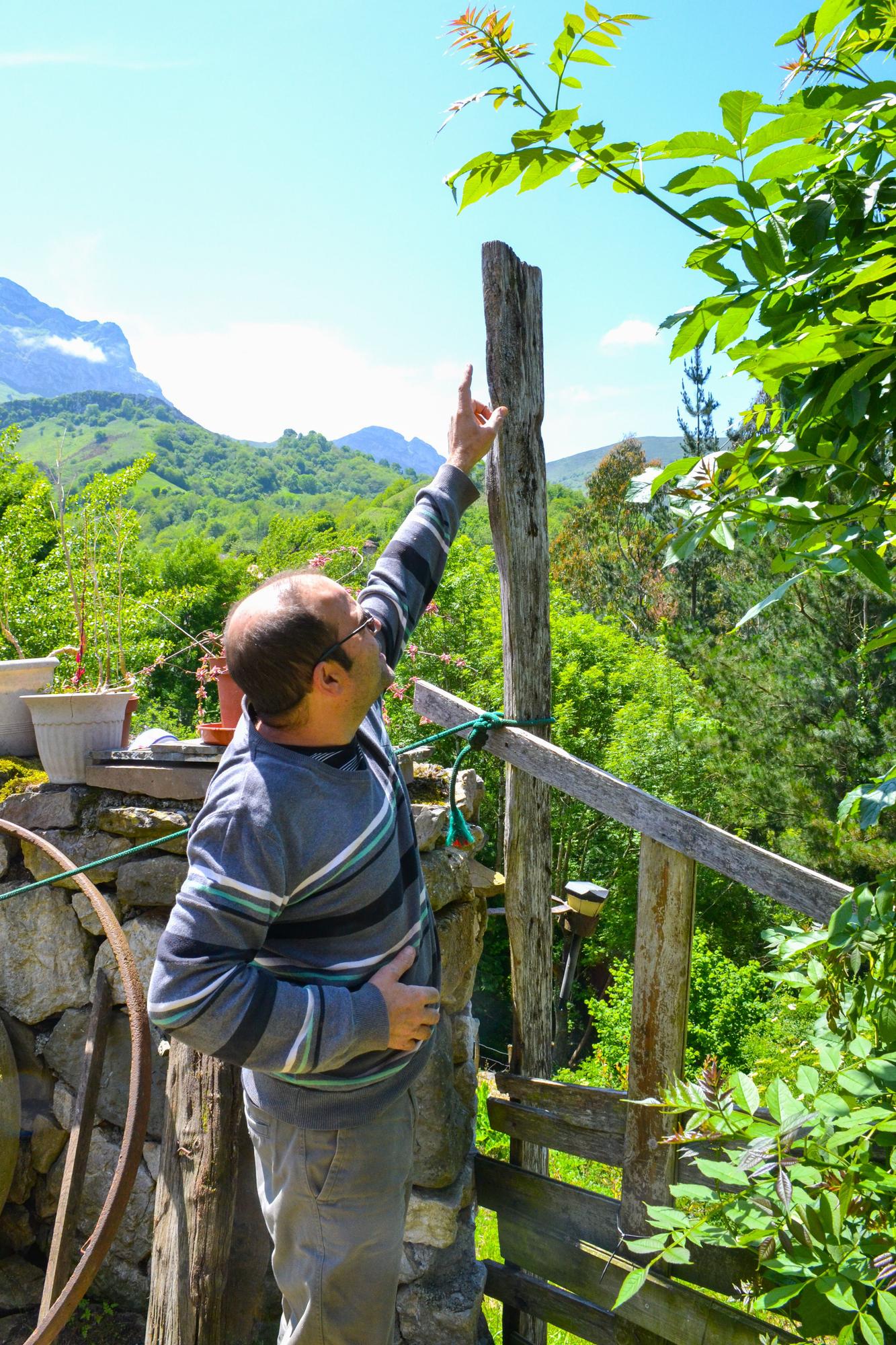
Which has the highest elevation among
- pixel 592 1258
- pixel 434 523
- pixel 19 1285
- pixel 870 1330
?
pixel 434 523

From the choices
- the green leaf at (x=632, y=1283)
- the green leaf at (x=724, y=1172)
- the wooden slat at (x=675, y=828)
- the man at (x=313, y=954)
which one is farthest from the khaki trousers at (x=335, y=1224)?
the wooden slat at (x=675, y=828)

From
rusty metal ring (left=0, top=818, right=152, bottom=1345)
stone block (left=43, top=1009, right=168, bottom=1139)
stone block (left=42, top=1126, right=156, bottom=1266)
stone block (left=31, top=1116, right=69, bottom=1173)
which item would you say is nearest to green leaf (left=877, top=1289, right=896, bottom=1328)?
rusty metal ring (left=0, top=818, right=152, bottom=1345)

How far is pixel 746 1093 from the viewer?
59.2 inches

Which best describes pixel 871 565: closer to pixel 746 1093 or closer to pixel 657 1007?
pixel 746 1093

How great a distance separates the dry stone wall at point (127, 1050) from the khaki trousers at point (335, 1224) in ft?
3.06

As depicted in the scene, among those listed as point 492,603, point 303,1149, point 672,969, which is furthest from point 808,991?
point 492,603

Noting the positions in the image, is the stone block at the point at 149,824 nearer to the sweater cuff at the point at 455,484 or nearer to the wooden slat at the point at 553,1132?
the wooden slat at the point at 553,1132

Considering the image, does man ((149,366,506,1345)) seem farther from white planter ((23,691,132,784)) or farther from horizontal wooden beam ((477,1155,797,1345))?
white planter ((23,691,132,784))

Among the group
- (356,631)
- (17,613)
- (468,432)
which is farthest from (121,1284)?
(17,613)

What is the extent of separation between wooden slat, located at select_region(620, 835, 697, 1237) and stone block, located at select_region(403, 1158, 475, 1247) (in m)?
0.50

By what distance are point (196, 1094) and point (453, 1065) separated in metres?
→ 0.70

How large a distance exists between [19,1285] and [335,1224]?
75.0 inches

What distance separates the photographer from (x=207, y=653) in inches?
131

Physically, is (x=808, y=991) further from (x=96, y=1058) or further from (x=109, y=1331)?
(x=109, y=1331)
